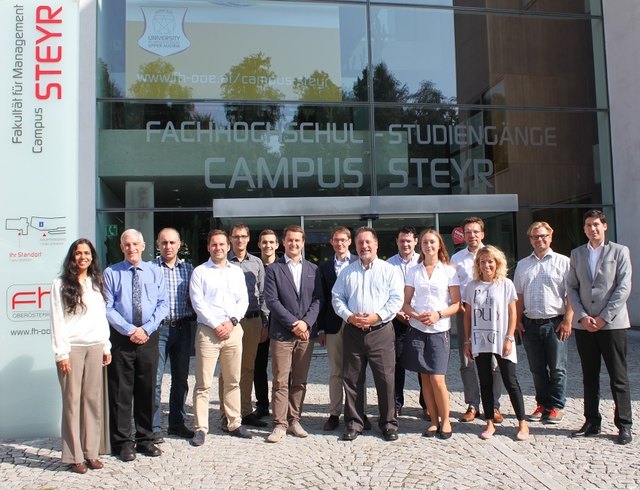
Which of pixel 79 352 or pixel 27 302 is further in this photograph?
pixel 27 302

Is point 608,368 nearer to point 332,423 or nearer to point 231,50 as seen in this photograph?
point 332,423

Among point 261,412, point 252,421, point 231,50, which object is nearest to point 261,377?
point 261,412

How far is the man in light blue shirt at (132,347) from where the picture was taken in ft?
15.9

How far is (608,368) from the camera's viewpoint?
17.0ft

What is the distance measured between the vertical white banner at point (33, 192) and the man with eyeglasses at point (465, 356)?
370 centimetres

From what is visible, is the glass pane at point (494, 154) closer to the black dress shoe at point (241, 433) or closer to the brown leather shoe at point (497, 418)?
the brown leather shoe at point (497, 418)

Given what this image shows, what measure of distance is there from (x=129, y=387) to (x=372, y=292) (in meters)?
2.17

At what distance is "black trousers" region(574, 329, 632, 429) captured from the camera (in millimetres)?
5074

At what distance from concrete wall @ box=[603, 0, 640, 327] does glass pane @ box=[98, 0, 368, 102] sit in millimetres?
5274

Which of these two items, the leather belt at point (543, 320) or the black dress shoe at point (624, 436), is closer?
the black dress shoe at point (624, 436)

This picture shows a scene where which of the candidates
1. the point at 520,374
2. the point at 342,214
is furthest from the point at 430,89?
the point at 520,374

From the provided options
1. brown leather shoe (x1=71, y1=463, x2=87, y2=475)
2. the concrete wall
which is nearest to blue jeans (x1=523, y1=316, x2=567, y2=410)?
brown leather shoe (x1=71, y1=463, x2=87, y2=475)

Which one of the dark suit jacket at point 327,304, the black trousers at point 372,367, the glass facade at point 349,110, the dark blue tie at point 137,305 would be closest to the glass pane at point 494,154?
the glass facade at point 349,110

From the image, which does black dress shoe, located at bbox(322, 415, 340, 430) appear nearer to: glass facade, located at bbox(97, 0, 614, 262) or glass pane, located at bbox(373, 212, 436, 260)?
glass facade, located at bbox(97, 0, 614, 262)
